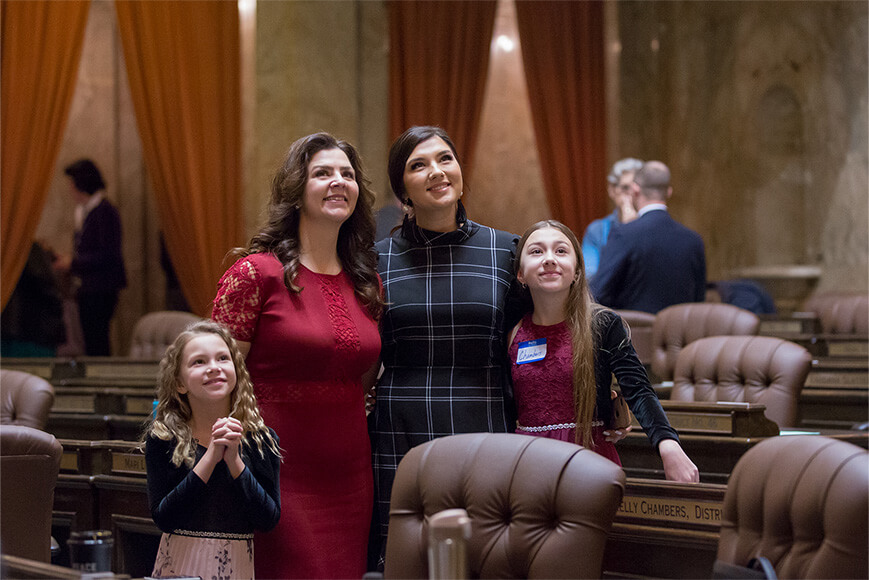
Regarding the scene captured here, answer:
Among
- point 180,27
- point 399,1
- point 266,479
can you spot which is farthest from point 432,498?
point 399,1

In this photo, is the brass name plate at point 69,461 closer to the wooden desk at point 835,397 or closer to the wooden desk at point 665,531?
the wooden desk at point 665,531

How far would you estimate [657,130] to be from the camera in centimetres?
926

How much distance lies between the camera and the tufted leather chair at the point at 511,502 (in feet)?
5.92

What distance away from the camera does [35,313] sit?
796 centimetres

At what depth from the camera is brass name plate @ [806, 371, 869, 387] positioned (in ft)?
15.4

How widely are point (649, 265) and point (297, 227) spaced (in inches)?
107

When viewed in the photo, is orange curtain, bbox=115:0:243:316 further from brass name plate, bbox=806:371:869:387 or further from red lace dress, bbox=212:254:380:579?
red lace dress, bbox=212:254:380:579

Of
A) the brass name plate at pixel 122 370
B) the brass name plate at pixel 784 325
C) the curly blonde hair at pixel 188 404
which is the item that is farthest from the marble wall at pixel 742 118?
the curly blonde hair at pixel 188 404

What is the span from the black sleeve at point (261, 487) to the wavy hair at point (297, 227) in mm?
404

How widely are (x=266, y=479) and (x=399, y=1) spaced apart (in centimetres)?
679

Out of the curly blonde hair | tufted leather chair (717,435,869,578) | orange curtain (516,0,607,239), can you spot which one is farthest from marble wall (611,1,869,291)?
tufted leather chair (717,435,869,578)

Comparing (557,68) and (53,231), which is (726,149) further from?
(53,231)

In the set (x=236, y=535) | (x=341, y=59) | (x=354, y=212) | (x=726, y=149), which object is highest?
(x=341, y=59)

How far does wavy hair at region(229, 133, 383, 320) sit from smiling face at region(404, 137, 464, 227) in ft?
0.39
